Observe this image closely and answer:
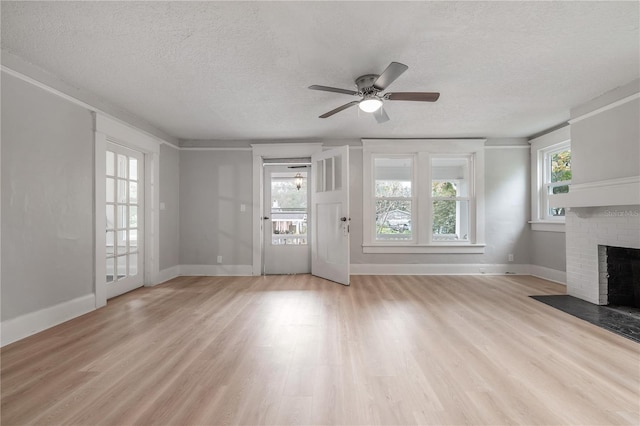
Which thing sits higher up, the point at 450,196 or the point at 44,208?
the point at 450,196

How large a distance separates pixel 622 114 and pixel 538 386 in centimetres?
304

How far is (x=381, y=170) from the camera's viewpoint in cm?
510

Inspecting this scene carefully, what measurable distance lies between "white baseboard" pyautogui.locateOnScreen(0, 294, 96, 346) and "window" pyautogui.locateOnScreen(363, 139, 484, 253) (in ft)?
12.5

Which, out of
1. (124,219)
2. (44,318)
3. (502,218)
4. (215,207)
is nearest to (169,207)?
(215,207)

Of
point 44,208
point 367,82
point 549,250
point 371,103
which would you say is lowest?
point 549,250

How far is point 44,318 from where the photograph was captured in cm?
257

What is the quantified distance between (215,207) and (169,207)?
71cm

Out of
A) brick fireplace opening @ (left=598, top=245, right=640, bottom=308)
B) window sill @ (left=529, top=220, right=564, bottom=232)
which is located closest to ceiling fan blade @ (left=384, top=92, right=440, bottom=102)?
brick fireplace opening @ (left=598, top=245, right=640, bottom=308)

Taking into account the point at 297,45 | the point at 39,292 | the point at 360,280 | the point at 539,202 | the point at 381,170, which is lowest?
the point at 360,280

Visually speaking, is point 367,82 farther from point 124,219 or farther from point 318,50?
point 124,219

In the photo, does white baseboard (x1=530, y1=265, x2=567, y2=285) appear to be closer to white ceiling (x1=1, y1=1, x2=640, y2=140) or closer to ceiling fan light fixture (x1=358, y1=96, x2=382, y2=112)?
white ceiling (x1=1, y1=1, x2=640, y2=140)

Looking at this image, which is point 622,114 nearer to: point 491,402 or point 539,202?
point 539,202

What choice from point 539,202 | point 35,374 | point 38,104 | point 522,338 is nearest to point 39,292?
point 35,374

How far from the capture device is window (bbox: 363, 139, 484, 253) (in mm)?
4934
